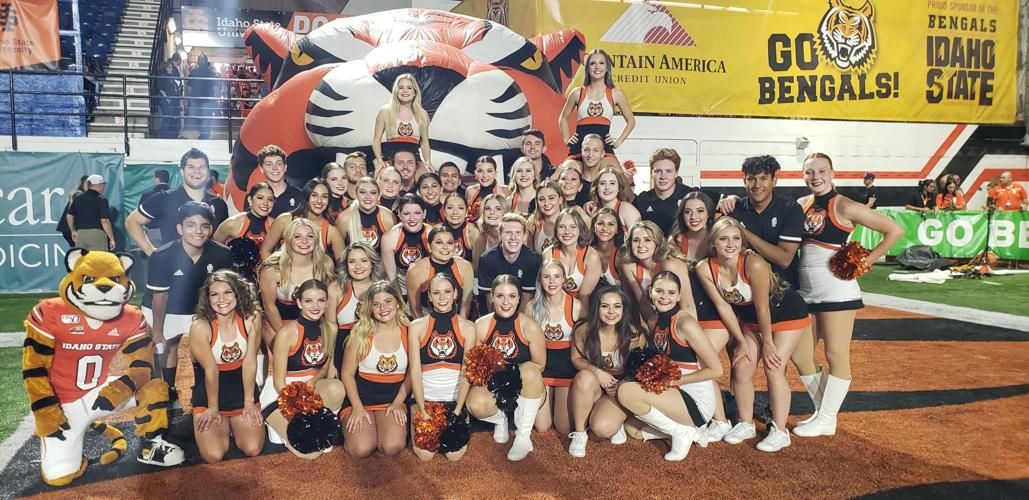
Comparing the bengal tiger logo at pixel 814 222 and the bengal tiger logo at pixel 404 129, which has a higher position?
the bengal tiger logo at pixel 404 129

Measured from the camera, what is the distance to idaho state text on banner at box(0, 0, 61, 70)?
878 cm

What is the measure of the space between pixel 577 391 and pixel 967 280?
914 centimetres

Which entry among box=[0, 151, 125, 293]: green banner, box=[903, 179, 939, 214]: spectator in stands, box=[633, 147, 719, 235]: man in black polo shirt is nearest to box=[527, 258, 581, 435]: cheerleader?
box=[633, 147, 719, 235]: man in black polo shirt

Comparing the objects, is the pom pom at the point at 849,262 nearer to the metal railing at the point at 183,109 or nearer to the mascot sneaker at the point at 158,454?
the mascot sneaker at the point at 158,454

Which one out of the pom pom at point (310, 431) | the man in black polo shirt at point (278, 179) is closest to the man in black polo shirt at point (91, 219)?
the man in black polo shirt at point (278, 179)

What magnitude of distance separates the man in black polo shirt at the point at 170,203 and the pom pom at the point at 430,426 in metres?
2.05

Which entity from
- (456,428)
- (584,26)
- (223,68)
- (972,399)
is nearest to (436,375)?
(456,428)

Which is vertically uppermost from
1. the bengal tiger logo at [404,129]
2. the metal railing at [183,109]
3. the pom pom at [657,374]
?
the metal railing at [183,109]

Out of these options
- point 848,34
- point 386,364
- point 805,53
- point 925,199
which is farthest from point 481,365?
point 848,34

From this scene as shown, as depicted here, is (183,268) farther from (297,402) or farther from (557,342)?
(557,342)

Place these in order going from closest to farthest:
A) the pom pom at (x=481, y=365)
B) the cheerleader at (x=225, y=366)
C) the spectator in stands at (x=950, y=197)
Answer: the pom pom at (x=481, y=365) → the cheerleader at (x=225, y=366) → the spectator in stands at (x=950, y=197)

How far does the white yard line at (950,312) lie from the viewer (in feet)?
21.8

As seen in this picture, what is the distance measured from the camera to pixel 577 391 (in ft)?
11.1

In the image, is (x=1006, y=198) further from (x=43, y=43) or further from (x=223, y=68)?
(x=223, y=68)
